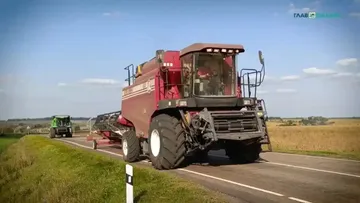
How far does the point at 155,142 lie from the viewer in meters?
11.9

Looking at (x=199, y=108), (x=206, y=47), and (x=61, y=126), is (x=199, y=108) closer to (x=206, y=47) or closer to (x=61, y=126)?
(x=206, y=47)

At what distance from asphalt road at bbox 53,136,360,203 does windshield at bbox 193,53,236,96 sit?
7.70ft

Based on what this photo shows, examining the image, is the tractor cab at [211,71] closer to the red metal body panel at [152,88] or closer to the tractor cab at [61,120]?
the red metal body panel at [152,88]

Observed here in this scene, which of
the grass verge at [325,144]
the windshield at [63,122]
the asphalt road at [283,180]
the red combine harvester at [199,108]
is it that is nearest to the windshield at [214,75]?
the red combine harvester at [199,108]

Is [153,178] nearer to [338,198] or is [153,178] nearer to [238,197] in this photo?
[238,197]

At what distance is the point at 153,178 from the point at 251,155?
453 cm

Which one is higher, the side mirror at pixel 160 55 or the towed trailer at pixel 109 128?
the side mirror at pixel 160 55

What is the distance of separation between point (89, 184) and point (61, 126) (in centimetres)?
3795

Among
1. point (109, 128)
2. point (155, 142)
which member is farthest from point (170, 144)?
point (109, 128)

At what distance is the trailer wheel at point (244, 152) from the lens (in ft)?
40.6

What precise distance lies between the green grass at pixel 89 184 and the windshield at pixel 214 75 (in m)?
3.00

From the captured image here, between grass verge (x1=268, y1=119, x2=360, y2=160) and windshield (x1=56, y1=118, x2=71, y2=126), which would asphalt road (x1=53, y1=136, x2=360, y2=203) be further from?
windshield (x1=56, y1=118, x2=71, y2=126)

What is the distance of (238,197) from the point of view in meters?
7.20

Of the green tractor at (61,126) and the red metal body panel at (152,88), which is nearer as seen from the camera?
the red metal body panel at (152,88)
